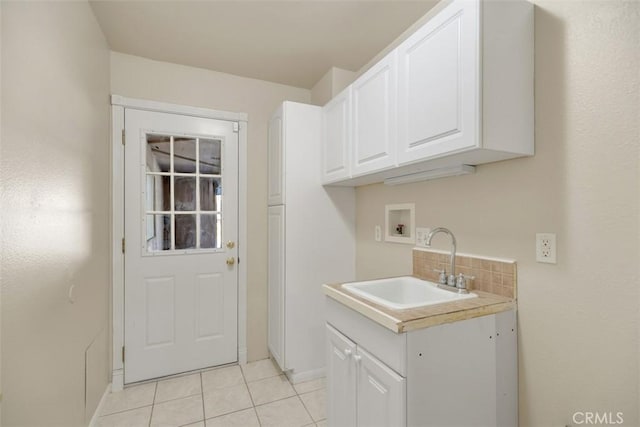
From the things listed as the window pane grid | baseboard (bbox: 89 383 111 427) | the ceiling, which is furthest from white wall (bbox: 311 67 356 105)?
baseboard (bbox: 89 383 111 427)

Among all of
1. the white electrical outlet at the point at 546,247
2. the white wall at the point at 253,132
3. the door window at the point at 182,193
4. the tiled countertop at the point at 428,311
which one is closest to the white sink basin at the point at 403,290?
the tiled countertop at the point at 428,311

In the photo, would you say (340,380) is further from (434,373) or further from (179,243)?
(179,243)

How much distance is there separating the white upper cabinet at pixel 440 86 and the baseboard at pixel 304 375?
5.67ft

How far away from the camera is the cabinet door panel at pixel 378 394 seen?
1107 millimetres

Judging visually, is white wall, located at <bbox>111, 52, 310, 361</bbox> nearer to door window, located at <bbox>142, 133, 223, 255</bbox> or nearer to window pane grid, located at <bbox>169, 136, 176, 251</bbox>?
door window, located at <bbox>142, 133, 223, 255</bbox>

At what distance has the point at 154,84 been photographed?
234cm

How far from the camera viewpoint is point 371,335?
4.14ft

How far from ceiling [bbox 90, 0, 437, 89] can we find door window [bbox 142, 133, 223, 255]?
2.08 ft

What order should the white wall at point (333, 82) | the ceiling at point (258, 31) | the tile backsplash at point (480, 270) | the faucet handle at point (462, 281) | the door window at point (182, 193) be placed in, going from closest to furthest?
the tile backsplash at point (480, 270) → the faucet handle at point (462, 281) → the ceiling at point (258, 31) → the door window at point (182, 193) → the white wall at point (333, 82)

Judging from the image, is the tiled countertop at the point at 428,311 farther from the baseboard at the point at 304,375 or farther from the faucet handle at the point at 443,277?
the baseboard at the point at 304,375

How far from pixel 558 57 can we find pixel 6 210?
80.9 inches

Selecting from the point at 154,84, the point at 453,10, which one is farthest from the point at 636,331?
the point at 154,84

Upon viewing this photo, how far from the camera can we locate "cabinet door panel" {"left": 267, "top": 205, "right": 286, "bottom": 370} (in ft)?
7.41

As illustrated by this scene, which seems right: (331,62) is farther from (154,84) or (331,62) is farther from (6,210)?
(6,210)
